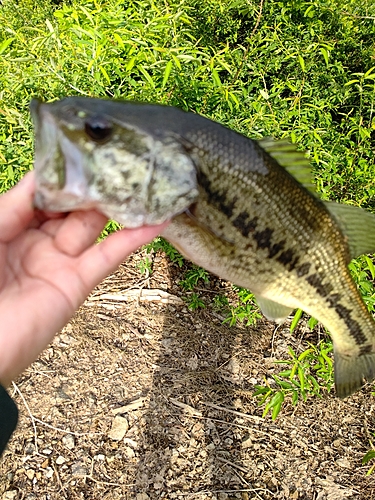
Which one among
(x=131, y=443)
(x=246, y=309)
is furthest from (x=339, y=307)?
(x=131, y=443)

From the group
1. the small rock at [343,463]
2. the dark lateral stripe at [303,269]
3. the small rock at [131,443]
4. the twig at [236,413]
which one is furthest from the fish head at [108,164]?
the small rock at [343,463]

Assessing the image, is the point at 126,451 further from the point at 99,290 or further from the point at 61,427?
the point at 99,290

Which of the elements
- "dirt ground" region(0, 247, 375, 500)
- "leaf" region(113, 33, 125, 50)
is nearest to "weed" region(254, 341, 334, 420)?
"dirt ground" region(0, 247, 375, 500)

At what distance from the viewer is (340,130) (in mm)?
3795

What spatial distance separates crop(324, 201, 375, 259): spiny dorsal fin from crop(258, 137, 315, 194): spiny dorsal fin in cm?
19

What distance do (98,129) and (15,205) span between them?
519mm

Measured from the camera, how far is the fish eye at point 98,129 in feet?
4.86

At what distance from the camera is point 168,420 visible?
127 inches

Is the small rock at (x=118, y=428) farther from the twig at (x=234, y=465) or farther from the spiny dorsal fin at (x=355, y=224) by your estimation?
the spiny dorsal fin at (x=355, y=224)

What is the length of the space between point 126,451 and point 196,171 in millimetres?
2297

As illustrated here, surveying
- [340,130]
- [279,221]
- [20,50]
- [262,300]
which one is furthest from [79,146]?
[340,130]

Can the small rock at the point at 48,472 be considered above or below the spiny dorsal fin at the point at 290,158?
below

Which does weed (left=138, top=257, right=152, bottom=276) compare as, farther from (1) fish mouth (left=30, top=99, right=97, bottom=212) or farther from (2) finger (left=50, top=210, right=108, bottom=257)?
(1) fish mouth (left=30, top=99, right=97, bottom=212)

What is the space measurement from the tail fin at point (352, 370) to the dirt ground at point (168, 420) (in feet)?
2.94
